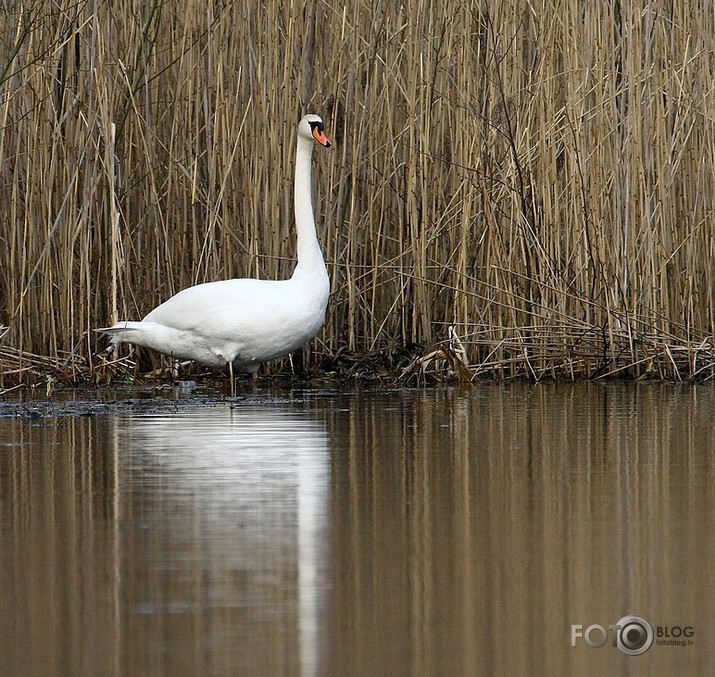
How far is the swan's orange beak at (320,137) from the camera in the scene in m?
8.23

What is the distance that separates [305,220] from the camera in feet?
27.3

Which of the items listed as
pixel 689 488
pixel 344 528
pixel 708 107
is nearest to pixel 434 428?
pixel 689 488

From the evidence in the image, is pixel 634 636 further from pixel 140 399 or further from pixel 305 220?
pixel 305 220

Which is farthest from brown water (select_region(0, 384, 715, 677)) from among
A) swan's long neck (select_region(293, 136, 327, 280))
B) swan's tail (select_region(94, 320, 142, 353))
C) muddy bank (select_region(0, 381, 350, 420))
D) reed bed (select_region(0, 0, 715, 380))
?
reed bed (select_region(0, 0, 715, 380))

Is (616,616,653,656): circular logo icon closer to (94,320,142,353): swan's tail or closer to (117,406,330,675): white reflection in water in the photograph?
(117,406,330,675): white reflection in water

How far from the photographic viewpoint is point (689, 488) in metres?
4.64

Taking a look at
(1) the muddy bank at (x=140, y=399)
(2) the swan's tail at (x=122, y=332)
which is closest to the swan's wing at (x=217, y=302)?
(2) the swan's tail at (x=122, y=332)

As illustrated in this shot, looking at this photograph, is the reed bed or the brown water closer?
the brown water

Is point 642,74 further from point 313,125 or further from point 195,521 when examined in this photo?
point 195,521

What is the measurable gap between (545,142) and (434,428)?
2794 millimetres

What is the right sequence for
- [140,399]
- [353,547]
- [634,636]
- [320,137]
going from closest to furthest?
[634,636]
[353,547]
[140,399]
[320,137]

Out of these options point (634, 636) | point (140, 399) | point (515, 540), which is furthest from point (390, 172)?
point (634, 636)

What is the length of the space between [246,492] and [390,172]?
15.1 ft

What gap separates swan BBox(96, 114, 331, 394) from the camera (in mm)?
7844
